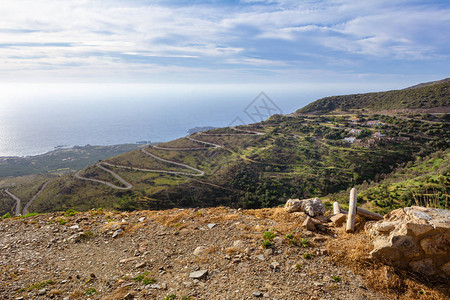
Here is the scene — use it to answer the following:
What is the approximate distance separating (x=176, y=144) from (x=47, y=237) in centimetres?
10155

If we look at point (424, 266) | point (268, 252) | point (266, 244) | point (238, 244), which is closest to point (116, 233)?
point (238, 244)

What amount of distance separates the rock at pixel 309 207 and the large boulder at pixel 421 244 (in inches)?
137

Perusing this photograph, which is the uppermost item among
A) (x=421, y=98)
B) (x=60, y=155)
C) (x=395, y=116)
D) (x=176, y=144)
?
(x=421, y=98)

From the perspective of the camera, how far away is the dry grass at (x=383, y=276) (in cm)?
608

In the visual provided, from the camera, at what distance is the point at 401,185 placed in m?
44.8

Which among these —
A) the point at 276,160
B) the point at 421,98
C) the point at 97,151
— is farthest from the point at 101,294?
the point at 97,151

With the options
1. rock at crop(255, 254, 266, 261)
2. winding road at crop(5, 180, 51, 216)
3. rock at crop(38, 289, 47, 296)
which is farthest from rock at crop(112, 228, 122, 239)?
winding road at crop(5, 180, 51, 216)

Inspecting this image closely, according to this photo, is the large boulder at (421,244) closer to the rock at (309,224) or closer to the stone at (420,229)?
the stone at (420,229)

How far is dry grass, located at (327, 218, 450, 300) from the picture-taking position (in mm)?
6078

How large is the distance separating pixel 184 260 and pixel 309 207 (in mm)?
6190

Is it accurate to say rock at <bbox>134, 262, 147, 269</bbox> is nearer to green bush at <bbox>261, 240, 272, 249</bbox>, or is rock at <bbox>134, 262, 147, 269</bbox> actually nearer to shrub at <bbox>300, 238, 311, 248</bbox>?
green bush at <bbox>261, 240, 272, 249</bbox>

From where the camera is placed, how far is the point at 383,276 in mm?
6508

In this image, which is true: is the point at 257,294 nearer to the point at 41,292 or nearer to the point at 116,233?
the point at 41,292

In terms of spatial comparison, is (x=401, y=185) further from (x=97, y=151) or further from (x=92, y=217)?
(x=97, y=151)
